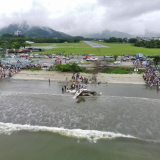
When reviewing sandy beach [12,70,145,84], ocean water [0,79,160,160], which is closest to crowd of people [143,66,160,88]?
sandy beach [12,70,145,84]

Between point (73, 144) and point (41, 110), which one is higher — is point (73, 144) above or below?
below

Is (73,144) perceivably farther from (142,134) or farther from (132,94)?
(132,94)

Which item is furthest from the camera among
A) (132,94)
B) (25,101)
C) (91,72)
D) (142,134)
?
(91,72)

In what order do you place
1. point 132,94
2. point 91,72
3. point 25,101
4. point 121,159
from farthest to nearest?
point 91,72 → point 132,94 → point 25,101 → point 121,159

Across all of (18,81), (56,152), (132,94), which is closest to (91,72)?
(132,94)

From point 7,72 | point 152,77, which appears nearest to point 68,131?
point 152,77

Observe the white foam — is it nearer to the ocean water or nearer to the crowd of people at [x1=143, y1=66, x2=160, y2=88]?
the ocean water

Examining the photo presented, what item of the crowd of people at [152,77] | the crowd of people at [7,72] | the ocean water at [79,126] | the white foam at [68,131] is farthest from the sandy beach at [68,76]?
the white foam at [68,131]

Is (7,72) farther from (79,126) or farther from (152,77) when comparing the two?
(152,77)
